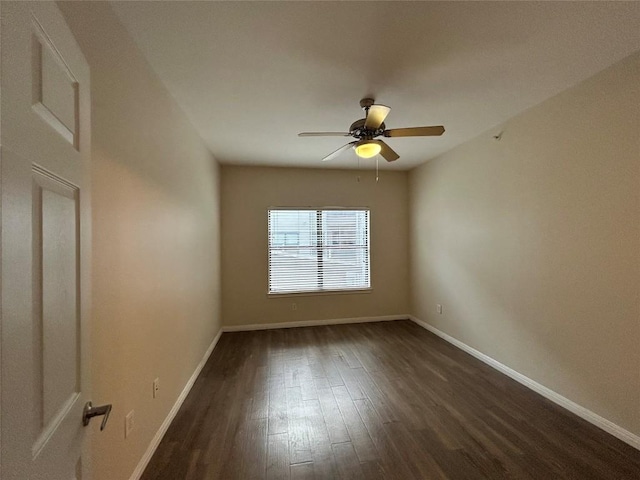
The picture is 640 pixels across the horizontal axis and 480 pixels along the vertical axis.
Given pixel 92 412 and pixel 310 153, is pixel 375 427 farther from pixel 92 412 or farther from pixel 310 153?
pixel 310 153

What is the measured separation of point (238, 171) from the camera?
13.6 ft

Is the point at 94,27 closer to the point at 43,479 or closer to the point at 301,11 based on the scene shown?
the point at 301,11

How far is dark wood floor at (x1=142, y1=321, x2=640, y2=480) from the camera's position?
162cm

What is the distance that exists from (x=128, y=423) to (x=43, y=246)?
4.53 feet

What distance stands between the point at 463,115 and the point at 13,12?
300 cm

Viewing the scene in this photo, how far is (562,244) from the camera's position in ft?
7.24

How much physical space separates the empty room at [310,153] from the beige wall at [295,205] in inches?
25.0

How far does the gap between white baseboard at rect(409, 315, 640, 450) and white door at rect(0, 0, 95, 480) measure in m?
3.04

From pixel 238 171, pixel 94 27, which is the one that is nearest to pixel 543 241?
pixel 94 27

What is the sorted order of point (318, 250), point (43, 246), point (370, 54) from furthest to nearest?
1. point (318, 250)
2. point (370, 54)
3. point (43, 246)

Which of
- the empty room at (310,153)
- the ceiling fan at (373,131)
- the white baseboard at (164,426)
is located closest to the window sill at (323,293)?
the empty room at (310,153)

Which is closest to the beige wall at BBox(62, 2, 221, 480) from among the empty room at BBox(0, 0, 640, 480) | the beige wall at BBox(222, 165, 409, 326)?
the empty room at BBox(0, 0, 640, 480)

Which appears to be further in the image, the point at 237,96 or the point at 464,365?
the point at 464,365

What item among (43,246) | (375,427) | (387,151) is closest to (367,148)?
(387,151)
